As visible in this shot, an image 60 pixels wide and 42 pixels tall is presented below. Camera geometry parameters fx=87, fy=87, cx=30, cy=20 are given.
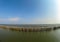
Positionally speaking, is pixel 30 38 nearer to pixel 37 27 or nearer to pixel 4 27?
pixel 37 27

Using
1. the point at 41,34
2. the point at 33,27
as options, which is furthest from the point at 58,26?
the point at 33,27

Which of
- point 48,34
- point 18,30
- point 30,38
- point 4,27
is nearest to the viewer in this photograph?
point 30,38

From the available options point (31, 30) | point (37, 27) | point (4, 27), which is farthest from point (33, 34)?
point (4, 27)

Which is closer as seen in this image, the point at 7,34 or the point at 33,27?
the point at 7,34

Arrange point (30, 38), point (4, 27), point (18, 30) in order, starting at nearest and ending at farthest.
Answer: point (30, 38)
point (18, 30)
point (4, 27)

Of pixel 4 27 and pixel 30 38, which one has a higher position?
pixel 4 27

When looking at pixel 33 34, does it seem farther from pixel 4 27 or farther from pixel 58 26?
pixel 4 27
